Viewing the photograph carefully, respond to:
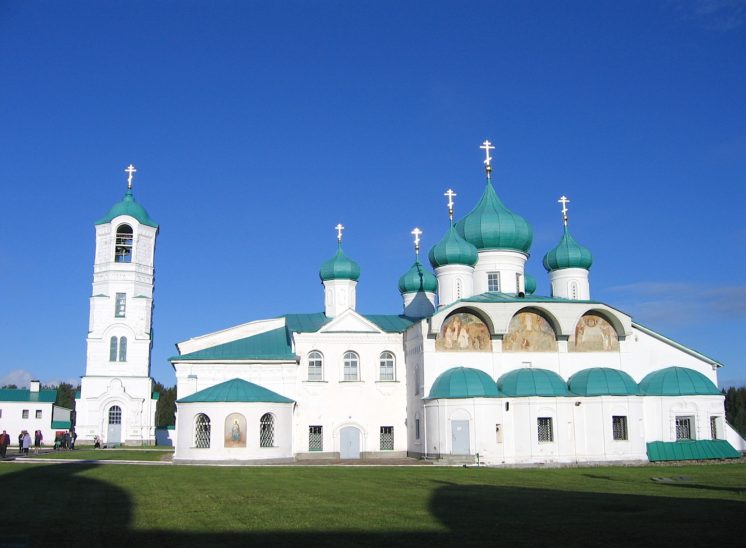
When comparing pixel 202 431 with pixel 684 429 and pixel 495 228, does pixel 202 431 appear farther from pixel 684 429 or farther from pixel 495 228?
pixel 684 429

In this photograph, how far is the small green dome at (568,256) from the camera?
37.8 meters

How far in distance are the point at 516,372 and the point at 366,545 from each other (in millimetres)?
21861

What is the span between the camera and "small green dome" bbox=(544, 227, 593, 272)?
124 feet

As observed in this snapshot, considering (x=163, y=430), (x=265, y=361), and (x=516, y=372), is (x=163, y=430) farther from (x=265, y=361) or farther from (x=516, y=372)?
(x=516, y=372)

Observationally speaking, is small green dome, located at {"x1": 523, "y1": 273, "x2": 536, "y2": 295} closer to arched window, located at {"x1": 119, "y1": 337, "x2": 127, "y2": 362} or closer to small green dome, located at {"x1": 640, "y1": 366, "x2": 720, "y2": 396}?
small green dome, located at {"x1": 640, "y1": 366, "x2": 720, "y2": 396}

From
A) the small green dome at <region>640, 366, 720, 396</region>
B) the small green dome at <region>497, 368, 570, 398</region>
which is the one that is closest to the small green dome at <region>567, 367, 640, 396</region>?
the small green dome at <region>497, 368, 570, 398</region>

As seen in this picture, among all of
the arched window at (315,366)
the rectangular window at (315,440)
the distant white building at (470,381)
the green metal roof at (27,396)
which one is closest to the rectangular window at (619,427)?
the distant white building at (470,381)

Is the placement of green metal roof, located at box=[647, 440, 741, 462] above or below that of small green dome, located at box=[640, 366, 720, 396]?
below

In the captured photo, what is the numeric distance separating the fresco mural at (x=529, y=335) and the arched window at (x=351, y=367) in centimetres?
678

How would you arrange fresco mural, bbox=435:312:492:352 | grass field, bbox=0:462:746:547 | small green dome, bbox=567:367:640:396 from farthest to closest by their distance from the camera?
1. fresco mural, bbox=435:312:492:352
2. small green dome, bbox=567:367:640:396
3. grass field, bbox=0:462:746:547

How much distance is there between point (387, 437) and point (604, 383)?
972 cm

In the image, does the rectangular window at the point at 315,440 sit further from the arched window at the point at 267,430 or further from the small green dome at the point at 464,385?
the small green dome at the point at 464,385

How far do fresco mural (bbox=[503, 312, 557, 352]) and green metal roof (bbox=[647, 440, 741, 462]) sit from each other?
5458 mm

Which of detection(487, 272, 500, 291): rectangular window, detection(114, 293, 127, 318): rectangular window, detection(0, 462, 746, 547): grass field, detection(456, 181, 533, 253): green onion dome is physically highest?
detection(456, 181, 533, 253): green onion dome
